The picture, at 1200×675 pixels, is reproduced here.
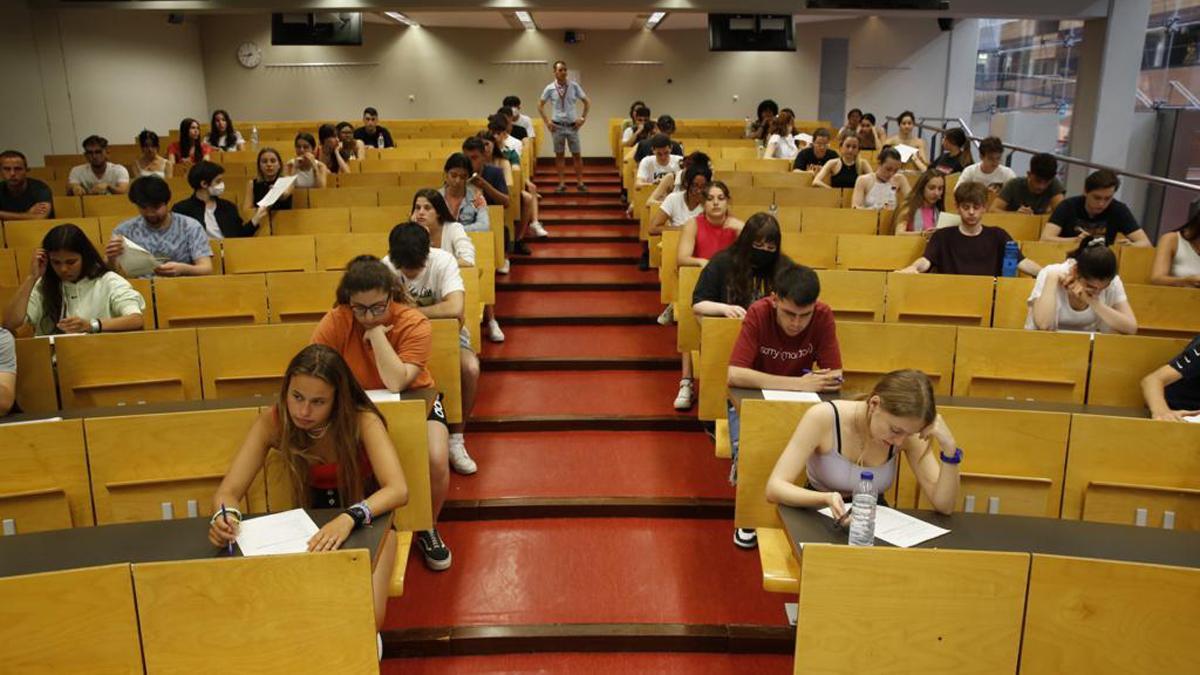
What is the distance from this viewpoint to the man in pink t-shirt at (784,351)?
314cm

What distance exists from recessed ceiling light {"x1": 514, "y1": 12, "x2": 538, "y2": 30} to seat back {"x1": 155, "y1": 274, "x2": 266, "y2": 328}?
8.96 metres

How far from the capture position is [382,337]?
302cm

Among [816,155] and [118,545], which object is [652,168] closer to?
[816,155]

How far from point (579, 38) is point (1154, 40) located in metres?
8.25

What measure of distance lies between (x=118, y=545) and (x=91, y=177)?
20.0 feet

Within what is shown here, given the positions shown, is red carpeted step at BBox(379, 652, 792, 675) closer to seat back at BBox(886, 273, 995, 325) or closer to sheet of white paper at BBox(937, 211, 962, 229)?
seat back at BBox(886, 273, 995, 325)

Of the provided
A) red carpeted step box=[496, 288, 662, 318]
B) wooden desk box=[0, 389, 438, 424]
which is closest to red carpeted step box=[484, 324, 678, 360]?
red carpeted step box=[496, 288, 662, 318]

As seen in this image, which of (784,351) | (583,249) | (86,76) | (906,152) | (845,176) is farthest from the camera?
(86,76)

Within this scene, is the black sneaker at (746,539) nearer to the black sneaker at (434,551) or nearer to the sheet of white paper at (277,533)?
the black sneaker at (434,551)

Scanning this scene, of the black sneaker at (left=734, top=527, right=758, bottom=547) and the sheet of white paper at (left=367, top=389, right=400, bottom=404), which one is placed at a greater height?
the sheet of white paper at (left=367, top=389, right=400, bottom=404)

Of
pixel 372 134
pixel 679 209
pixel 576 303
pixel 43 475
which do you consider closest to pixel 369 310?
pixel 43 475

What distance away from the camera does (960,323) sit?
13.9 feet

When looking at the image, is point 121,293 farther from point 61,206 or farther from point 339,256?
point 61,206

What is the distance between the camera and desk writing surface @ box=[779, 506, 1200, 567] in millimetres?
2090
